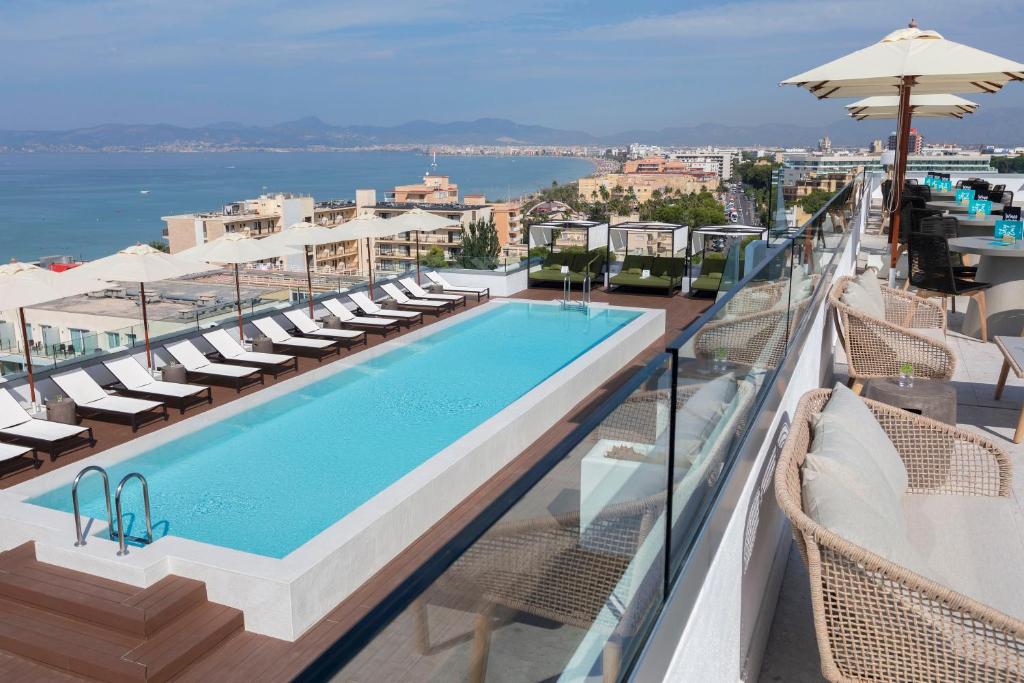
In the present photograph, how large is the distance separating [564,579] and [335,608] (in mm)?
3757

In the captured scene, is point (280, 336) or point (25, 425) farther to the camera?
point (280, 336)

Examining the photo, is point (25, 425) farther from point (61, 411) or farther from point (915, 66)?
point (915, 66)

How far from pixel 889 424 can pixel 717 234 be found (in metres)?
11.4

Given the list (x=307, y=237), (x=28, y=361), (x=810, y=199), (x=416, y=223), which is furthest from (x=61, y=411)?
(x=810, y=199)

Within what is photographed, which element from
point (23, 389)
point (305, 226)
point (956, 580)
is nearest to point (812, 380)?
point (956, 580)

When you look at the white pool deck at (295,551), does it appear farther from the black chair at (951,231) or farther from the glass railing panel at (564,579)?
the black chair at (951,231)

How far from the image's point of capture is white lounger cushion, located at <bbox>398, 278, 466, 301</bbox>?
43.5ft

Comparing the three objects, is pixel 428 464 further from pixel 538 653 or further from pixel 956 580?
pixel 538 653

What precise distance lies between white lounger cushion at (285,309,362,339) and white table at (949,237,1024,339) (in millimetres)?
7027

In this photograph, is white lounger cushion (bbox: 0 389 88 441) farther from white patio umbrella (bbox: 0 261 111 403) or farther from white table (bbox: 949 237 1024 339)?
white table (bbox: 949 237 1024 339)

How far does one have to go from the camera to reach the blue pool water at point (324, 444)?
247 inches

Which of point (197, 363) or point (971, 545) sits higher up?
point (971, 545)

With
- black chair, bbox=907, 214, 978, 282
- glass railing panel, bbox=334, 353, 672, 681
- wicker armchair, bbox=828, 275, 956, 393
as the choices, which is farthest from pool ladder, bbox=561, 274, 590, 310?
glass railing panel, bbox=334, 353, 672, 681

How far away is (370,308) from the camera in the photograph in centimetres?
1245
